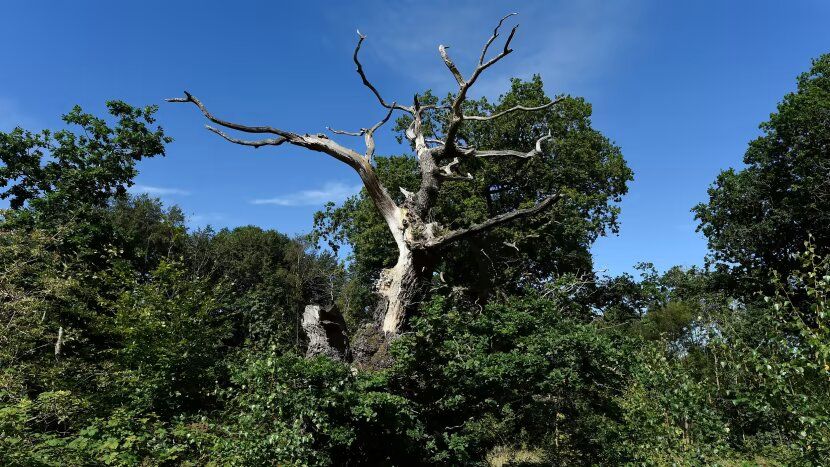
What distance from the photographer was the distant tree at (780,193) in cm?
1611

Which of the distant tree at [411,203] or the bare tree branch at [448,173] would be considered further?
the bare tree branch at [448,173]

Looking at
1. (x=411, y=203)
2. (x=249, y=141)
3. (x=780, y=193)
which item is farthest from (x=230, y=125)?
(x=780, y=193)

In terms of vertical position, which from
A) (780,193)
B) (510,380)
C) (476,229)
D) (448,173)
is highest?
(780,193)

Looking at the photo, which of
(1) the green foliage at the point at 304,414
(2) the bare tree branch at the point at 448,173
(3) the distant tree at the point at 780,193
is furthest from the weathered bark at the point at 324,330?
(3) the distant tree at the point at 780,193

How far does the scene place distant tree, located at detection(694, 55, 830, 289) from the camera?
16.1 metres

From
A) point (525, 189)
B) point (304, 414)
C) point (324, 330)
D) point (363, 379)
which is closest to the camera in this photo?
point (304, 414)

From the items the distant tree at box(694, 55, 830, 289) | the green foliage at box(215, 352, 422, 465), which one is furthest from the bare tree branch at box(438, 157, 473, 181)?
the distant tree at box(694, 55, 830, 289)

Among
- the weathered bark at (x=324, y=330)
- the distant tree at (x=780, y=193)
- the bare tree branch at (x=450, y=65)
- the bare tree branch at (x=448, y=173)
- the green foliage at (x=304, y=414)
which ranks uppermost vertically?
the distant tree at (x=780, y=193)

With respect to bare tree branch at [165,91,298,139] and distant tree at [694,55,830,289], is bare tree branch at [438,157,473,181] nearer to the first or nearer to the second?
bare tree branch at [165,91,298,139]

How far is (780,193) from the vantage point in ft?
58.7

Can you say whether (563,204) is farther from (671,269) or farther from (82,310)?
(671,269)

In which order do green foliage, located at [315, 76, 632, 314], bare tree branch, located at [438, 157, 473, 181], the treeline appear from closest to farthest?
the treeline, bare tree branch, located at [438, 157, 473, 181], green foliage, located at [315, 76, 632, 314]

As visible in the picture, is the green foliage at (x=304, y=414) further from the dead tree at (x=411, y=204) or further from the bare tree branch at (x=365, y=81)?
the bare tree branch at (x=365, y=81)

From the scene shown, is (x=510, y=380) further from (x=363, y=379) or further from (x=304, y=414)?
(x=304, y=414)
